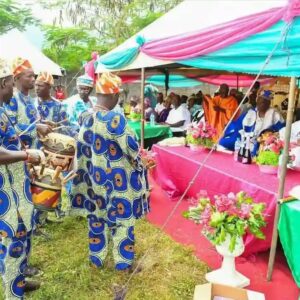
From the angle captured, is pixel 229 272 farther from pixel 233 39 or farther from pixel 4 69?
pixel 4 69

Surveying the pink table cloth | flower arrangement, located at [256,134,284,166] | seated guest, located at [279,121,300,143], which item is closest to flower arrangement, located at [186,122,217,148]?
the pink table cloth

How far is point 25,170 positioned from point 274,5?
85.7 inches

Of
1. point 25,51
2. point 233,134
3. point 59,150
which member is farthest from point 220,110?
point 25,51

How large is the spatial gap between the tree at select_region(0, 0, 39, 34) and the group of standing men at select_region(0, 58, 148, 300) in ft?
47.5

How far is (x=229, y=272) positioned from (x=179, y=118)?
5.25 m

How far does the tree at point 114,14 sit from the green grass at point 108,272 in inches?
471

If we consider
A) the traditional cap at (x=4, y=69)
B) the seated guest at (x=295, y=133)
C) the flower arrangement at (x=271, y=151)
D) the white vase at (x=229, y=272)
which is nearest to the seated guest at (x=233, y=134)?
the seated guest at (x=295, y=133)

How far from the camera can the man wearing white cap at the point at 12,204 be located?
7.06ft

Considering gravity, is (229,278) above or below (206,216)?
below

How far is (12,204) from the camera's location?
223 centimetres

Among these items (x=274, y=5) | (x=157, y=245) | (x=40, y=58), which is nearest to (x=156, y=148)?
(x=157, y=245)

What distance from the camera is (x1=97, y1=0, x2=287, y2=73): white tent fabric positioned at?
121 inches

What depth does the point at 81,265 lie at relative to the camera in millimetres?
3105

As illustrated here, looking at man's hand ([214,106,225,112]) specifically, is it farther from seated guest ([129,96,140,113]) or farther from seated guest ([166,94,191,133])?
seated guest ([129,96,140,113])
